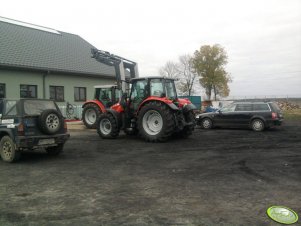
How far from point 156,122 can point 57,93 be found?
13771 mm

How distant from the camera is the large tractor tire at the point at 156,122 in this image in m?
11.7

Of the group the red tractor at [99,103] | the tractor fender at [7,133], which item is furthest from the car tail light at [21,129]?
the red tractor at [99,103]

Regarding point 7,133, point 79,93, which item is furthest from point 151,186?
point 79,93

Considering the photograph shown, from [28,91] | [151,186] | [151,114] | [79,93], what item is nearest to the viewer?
[151,186]

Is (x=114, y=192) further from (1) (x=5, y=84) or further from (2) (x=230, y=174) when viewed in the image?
(1) (x=5, y=84)

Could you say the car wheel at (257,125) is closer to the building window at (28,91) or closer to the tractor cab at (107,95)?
the tractor cab at (107,95)

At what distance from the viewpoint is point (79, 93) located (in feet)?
85.1

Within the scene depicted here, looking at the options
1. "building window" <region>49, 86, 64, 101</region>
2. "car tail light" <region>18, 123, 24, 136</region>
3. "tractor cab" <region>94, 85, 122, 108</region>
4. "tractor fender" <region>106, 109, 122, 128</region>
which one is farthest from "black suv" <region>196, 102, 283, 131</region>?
"building window" <region>49, 86, 64, 101</region>

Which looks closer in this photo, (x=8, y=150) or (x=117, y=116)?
(x=8, y=150)

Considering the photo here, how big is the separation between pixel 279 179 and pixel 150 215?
3.22 metres

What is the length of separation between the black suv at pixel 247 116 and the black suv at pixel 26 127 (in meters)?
10.3

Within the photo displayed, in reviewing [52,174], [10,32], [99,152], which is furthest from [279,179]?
[10,32]

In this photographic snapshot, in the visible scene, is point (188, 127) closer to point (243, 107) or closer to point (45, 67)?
point (243, 107)

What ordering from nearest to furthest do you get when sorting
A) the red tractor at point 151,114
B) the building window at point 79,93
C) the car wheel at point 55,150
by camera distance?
1. the car wheel at point 55,150
2. the red tractor at point 151,114
3. the building window at point 79,93
